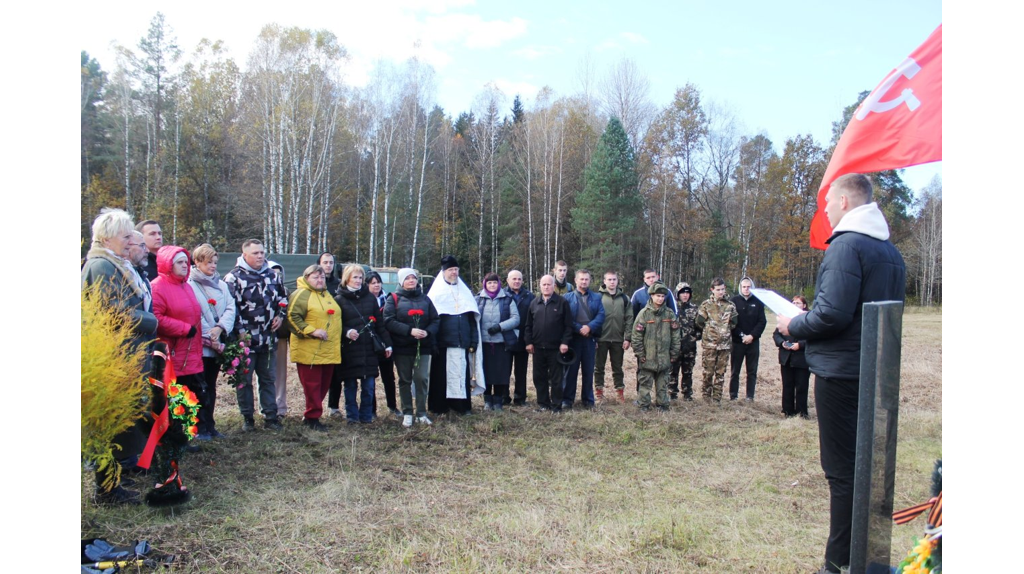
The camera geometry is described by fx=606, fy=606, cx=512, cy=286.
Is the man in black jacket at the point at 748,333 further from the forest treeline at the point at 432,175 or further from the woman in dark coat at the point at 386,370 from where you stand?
the forest treeline at the point at 432,175

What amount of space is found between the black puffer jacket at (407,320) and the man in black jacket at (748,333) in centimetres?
426

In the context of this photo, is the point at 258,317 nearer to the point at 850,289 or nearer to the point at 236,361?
the point at 236,361

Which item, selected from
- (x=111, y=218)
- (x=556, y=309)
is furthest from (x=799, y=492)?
(x=111, y=218)

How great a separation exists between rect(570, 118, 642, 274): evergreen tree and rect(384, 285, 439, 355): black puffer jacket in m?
21.2

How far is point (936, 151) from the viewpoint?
3.32 m

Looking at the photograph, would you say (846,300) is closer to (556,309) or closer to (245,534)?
(245,534)

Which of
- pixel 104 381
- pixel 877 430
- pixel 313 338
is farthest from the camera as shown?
pixel 313 338

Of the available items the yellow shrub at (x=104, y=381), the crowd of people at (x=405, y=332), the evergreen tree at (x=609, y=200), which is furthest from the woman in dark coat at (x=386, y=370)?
the evergreen tree at (x=609, y=200)

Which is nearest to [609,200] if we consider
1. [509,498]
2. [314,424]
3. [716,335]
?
[716,335]

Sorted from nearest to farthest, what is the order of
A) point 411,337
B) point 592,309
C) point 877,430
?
1. point 877,430
2. point 411,337
3. point 592,309

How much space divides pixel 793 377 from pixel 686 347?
1.41 meters

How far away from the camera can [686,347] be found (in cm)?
841

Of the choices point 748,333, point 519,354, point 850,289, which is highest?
point 850,289
